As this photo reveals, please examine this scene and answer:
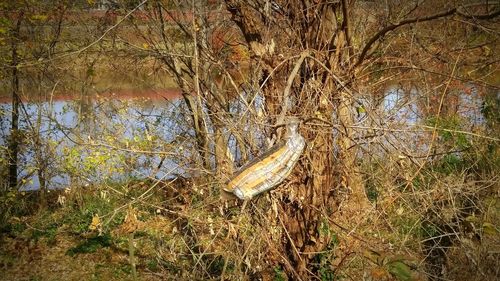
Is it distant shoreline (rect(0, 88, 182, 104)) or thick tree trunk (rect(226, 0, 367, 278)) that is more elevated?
distant shoreline (rect(0, 88, 182, 104))

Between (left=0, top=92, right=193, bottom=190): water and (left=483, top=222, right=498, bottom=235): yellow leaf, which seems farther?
(left=0, top=92, right=193, bottom=190): water

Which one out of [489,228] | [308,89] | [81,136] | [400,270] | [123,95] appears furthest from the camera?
[123,95]

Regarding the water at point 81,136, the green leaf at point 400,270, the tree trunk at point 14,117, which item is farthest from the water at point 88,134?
the green leaf at point 400,270

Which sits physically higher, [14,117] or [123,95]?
[123,95]

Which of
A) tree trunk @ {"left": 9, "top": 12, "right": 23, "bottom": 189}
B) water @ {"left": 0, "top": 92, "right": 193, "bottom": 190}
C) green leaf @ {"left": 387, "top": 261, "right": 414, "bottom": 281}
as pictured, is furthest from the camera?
water @ {"left": 0, "top": 92, "right": 193, "bottom": 190}

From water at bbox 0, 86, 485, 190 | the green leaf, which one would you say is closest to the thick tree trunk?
the green leaf

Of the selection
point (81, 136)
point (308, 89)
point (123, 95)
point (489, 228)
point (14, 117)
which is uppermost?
point (123, 95)

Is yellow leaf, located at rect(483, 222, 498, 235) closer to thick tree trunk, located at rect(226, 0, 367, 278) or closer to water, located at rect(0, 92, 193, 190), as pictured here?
thick tree trunk, located at rect(226, 0, 367, 278)

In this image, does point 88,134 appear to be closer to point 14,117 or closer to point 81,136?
point 81,136

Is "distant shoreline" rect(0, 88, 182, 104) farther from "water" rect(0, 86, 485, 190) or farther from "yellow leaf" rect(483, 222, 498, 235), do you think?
"yellow leaf" rect(483, 222, 498, 235)

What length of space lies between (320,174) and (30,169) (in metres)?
5.72

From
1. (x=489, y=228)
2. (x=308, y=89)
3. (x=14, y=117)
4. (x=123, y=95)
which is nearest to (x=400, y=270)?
(x=489, y=228)

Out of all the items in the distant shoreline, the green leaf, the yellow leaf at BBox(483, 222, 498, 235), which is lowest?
the green leaf

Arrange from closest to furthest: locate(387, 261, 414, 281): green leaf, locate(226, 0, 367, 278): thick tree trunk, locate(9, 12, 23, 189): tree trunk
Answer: locate(226, 0, 367, 278): thick tree trunk, locate(387, 261, 414, 281): green leaf, locate(9, 12, 23, 189): tree trunk
